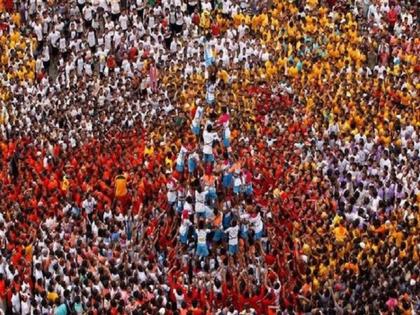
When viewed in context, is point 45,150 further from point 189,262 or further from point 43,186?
point 189,262

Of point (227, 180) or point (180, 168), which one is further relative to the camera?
point (180, 168)

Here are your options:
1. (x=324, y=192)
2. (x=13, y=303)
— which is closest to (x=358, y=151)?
(x=324, y=192)

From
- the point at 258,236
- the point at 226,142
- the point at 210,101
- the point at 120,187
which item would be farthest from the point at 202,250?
the point at 210,101

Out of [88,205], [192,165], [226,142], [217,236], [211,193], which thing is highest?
[226,142]

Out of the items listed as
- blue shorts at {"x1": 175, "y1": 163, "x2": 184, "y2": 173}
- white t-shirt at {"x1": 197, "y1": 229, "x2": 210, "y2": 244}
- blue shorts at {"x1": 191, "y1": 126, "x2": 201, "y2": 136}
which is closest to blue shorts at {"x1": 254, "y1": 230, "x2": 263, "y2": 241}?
white t-shirt at {"x1": 197, "y1": 229, "x2": 210, "y2": 244}

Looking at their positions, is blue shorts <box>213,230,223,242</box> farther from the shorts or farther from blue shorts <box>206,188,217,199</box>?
blue shorts <box>206,188,217,199</box>

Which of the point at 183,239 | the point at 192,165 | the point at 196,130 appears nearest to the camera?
the point at 183,239

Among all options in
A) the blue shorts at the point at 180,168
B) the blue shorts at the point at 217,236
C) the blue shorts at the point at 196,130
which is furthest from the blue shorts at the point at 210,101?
the blue shorts at the point at 217,236

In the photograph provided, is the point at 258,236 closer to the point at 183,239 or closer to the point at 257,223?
the point at 257,223
